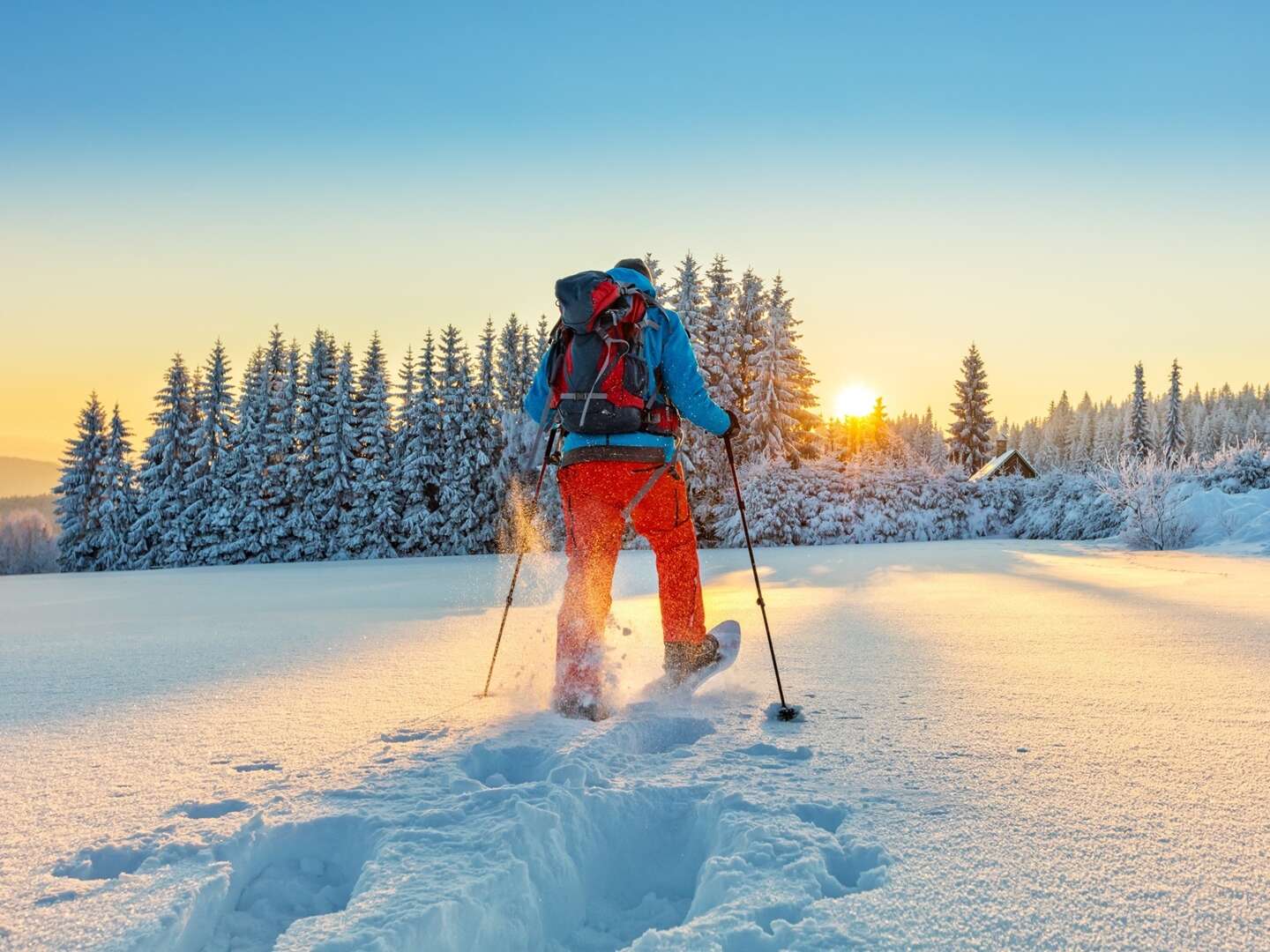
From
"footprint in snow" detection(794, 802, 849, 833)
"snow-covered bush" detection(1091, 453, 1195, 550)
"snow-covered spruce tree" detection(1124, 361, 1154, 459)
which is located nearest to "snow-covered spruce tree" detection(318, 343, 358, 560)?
"snow-covered bush" detection(1091, 453, 1195, 550)

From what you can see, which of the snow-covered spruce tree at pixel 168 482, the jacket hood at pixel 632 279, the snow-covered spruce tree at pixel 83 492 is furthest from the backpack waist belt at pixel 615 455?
the snow-covered spruce tree at pixel 83 492

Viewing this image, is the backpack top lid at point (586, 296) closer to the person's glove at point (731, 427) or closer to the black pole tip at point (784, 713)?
the person's glove at point (731, 427)

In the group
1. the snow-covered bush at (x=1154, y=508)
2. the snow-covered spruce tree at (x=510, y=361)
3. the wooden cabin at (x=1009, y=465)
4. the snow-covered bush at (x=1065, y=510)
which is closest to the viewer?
the snow-covered bush at (x=1154, y=508)

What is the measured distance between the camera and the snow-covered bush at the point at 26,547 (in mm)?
38812

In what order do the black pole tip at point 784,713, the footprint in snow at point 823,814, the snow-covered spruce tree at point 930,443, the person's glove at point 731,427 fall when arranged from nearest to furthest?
1. the footprint in snow at point 823,814
2. the black pole tip at point 784,713
3. the person's glove at point 731,427
4. the snow-covered spruce tree at point 930,443

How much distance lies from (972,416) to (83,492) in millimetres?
47612

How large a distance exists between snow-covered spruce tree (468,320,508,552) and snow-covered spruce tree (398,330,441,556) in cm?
156

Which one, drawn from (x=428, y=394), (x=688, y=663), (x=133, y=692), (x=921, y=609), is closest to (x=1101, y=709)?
(x=688, y=663)

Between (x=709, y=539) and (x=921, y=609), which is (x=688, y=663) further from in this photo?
(x=709, y=539)

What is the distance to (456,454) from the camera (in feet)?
98.6

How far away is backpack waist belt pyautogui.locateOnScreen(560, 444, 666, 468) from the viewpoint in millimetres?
3236

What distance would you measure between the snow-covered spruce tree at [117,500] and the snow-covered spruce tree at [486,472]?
14.6 meters

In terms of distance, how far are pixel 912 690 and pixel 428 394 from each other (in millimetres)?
29704

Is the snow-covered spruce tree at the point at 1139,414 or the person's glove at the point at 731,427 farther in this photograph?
the snow-covered spruce tree at the point at 1139,414
